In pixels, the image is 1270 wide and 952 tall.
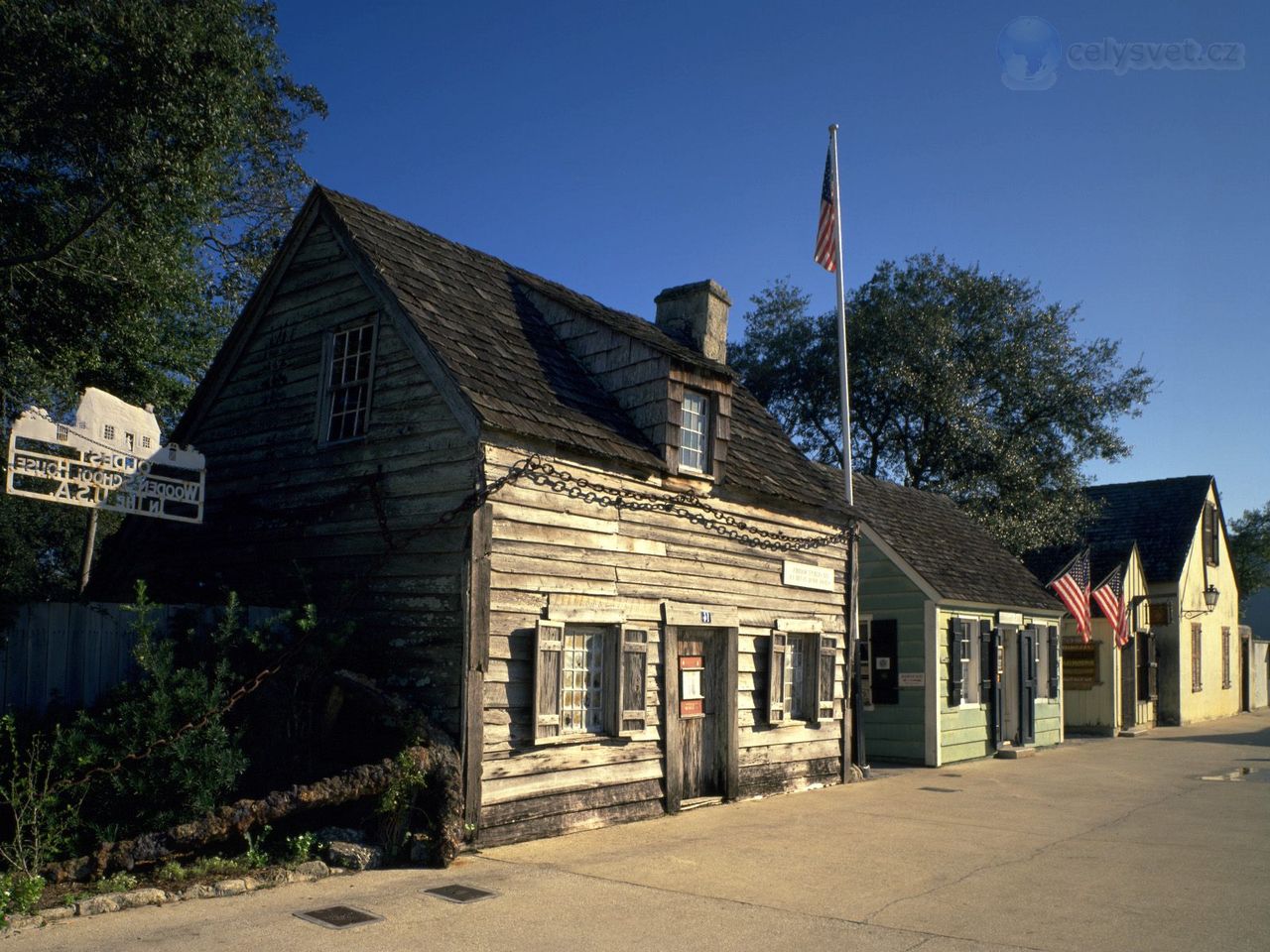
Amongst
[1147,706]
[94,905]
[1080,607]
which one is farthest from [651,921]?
[1147,706]

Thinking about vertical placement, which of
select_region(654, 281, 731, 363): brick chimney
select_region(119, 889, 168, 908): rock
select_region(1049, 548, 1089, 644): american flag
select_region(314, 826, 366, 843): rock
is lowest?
select_region(119, 889, 168, 908): rock

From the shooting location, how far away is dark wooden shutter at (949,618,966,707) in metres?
19.1

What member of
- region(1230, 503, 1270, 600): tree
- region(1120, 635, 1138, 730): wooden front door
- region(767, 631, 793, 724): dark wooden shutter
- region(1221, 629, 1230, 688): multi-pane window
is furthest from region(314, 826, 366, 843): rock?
region(1230, 503, 1270, 600): tree

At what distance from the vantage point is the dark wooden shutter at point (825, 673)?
15.1 m

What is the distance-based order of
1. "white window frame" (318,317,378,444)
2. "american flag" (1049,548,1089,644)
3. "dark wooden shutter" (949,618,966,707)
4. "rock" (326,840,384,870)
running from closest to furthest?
"rock" (326,840,384,870)
"white window frame" (318,317,378,444)
"dark wooden shutter" (949,618,966,707)
"american flag" (1049,548,1089,644)

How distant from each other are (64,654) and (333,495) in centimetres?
306

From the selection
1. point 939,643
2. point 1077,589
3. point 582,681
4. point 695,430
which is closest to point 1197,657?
point 1077,589

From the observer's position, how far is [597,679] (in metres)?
11.7

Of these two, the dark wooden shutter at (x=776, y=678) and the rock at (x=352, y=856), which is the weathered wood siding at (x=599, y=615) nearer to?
the dark wooden shutter at (x=776, y=678)

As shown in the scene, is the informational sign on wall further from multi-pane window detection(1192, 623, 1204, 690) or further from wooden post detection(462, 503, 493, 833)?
multi-pane window detection(1192, 623, 1204, 690)

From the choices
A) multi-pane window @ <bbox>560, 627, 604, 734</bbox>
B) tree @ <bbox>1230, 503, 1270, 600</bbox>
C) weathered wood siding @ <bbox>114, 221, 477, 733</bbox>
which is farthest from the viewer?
tree @ <bbox>1230, 503, 1270, 600</bbox>

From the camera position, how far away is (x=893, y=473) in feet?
116

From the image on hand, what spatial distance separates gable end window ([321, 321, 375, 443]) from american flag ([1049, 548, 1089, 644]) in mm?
15731

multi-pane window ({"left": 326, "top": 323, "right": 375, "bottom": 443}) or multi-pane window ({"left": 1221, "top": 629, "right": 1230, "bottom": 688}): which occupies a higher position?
multi-pane window ({"left": 326, "top": 323, "right": 375, "bottom": 443})
